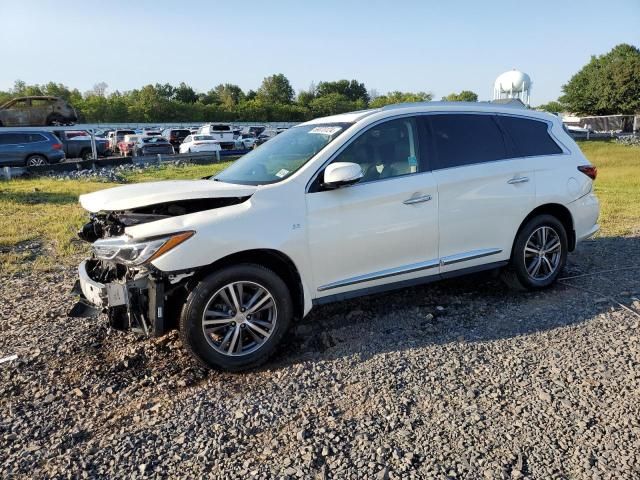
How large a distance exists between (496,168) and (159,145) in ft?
97.2

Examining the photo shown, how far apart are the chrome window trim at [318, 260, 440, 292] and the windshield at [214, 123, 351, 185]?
36.5 inches

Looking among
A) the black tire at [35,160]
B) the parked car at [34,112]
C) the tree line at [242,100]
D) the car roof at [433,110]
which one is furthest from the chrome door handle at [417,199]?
the tree line at [242,100]

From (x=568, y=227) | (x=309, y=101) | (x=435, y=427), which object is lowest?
(x=435, y=427)

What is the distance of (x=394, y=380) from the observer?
3.57 metres

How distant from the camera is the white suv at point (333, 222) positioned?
360 cm

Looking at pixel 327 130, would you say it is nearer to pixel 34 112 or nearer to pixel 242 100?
pixel 34 112

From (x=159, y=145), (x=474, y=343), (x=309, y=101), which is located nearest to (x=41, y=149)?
(x=159, y=145)

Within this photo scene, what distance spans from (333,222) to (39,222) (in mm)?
7378

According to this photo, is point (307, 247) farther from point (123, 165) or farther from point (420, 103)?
point (123, 165)

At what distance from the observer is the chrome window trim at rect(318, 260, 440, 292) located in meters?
Answer: 4.10

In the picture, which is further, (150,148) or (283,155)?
(150,148)

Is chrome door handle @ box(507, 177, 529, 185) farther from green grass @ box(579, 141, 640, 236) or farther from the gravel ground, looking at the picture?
green grass @ box(579, 141, 640, 236)

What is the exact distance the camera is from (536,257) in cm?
520

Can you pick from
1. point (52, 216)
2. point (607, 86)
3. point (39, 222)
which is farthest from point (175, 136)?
point (607, 86)
